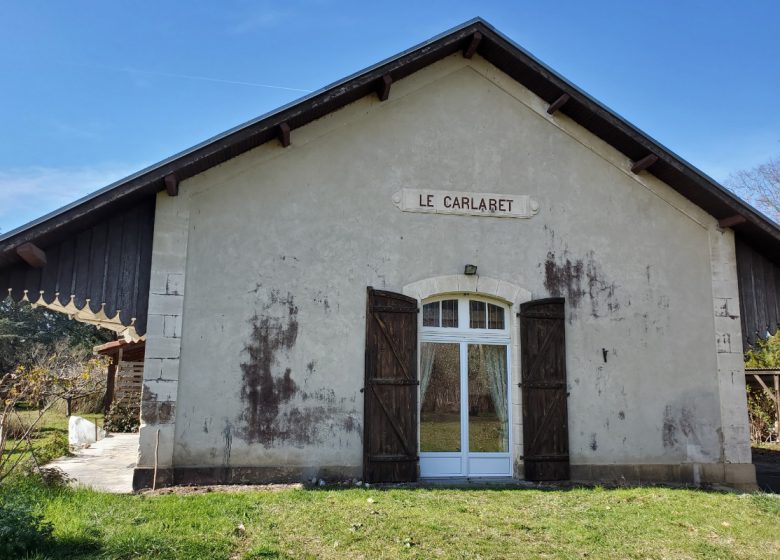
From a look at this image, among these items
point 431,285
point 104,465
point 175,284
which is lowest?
point 104,465

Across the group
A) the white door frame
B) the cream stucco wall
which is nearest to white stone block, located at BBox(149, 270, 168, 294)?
the cream stucco wall

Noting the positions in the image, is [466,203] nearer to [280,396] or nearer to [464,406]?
[464,406]

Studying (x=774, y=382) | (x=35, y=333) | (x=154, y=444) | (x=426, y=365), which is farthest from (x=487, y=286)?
(x=35, y=333)

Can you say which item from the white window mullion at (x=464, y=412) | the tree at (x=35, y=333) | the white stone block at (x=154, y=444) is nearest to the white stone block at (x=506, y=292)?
the white window mullion at (x=464, y=412)

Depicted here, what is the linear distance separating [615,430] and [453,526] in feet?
12.1

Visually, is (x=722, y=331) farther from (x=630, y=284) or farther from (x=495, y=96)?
(x=495, y=96)

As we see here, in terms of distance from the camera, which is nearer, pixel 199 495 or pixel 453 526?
pixel 453 526

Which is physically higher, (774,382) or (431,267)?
(431,267)

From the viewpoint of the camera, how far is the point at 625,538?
5.41 meters

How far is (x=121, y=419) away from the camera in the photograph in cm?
1430

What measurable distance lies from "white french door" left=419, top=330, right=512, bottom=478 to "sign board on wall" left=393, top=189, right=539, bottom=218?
5.42 feet

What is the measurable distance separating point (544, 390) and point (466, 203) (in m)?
2.69

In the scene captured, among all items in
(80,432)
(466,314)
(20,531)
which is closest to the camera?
(20,531)

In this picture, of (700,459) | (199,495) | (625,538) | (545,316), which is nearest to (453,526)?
(625,538)
